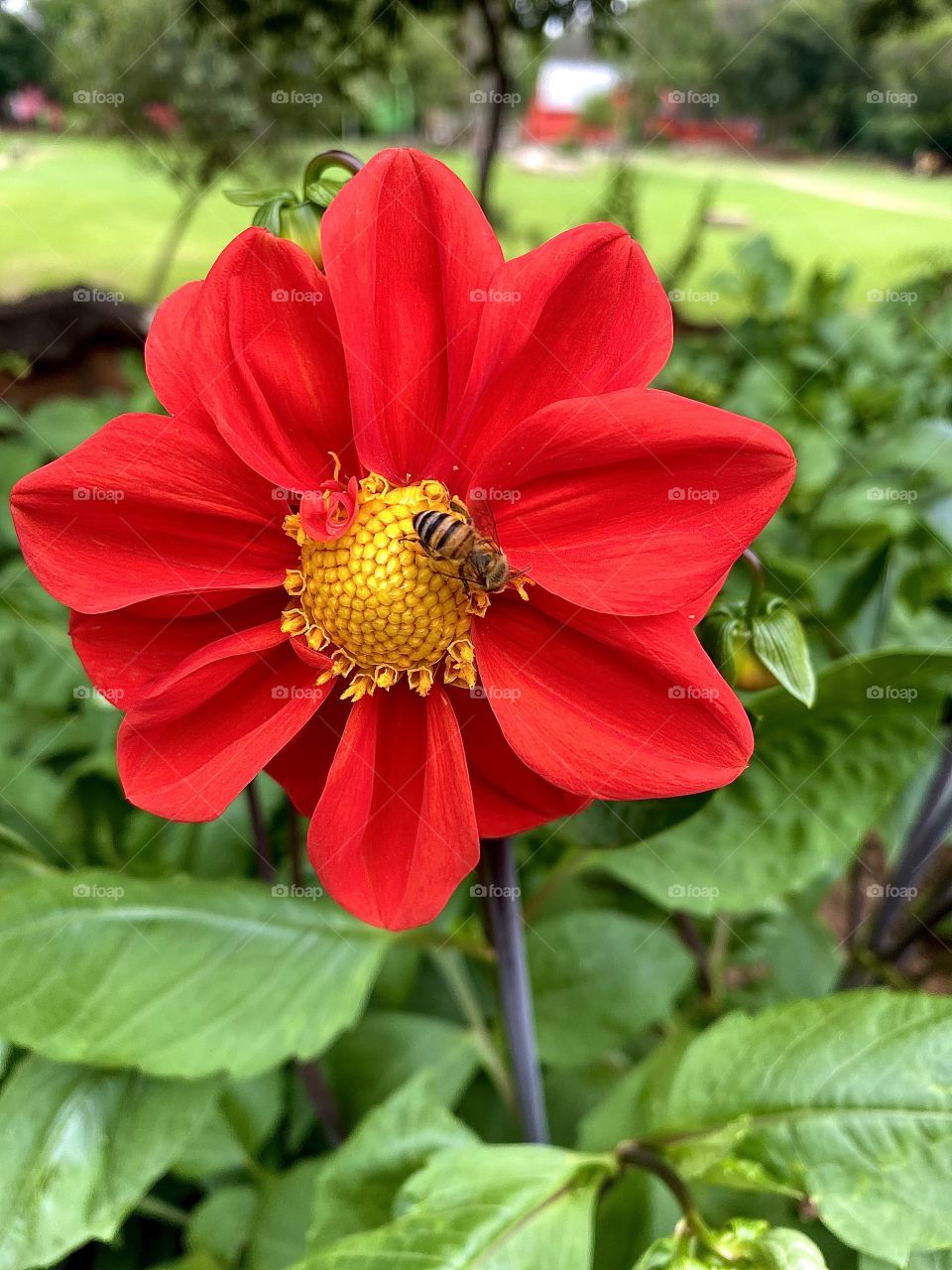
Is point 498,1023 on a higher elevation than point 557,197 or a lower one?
lower

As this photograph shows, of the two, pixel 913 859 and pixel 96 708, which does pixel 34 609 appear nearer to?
pixel 96 708

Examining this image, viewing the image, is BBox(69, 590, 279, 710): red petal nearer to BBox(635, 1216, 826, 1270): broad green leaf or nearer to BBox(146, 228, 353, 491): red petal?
BBox(146, 228, 353, 491): red petal

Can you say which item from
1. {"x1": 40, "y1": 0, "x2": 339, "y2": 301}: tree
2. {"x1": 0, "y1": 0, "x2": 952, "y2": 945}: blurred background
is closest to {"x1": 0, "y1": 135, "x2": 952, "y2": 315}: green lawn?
{"x1": 0, "y1": 0, "x2": 952, "y2": 945}: blurred background

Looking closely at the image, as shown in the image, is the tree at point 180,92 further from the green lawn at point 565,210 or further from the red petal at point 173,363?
the red petal at point 173,363

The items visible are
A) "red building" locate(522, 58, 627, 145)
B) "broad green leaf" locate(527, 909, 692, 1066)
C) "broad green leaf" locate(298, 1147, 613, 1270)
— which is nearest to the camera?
"broad green leaf" locate(298, 1147, 613, 1270)

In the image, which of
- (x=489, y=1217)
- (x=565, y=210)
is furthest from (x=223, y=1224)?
(x=565, y=210)

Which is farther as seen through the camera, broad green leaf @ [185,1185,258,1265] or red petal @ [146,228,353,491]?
broad green leaf @ [185,1185,258,1265]

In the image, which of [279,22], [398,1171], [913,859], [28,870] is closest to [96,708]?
[28,870]

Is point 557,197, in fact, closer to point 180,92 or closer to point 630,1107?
point 180,92
